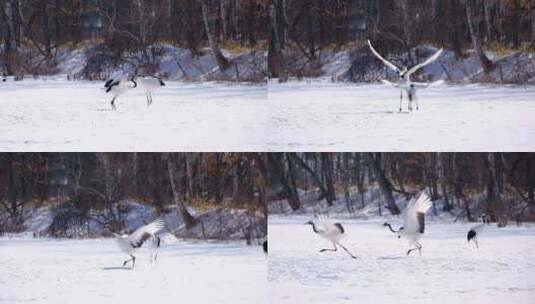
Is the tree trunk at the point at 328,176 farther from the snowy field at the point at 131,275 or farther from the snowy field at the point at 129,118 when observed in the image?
the snowy field at the point at 131,275

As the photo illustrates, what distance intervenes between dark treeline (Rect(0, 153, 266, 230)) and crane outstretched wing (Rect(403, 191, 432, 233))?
0.78 metres

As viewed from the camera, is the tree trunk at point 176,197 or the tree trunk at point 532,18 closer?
the tree trunk at point 532,18

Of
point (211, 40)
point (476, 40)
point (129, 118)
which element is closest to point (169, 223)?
point (129, 118)

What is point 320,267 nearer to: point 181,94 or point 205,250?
point 205,250

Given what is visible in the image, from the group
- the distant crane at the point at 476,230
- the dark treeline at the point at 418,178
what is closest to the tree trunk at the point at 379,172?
the dark treeline at the point at 418,178

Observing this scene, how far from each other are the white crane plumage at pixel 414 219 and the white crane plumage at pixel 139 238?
122 cm

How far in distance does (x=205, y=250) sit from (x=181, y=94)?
0.85 m

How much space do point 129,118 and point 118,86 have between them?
183 mm

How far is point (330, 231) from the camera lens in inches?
208

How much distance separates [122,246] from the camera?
5.34 m

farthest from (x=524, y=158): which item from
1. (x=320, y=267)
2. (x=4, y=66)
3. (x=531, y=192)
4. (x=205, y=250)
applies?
(x=4, y=66)

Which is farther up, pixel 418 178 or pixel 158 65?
pixel 158 65

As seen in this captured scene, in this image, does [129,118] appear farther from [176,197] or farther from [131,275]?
[131,275]

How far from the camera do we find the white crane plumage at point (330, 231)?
5.29m
